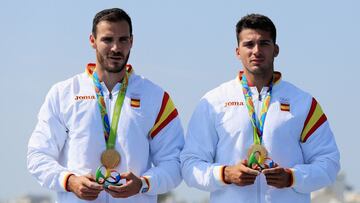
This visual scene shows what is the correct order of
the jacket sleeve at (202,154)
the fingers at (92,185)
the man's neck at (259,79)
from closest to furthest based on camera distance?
the fingers at (92,185), the jacket sleeve at (202,154), the man's neck at (259,79)

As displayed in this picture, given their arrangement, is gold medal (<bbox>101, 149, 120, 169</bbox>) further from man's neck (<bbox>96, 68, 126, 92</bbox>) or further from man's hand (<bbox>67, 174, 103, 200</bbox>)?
man's neck (<bbox>96, 68, 126, 92</bbox>)

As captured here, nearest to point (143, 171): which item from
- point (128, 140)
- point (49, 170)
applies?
point (128, 140)

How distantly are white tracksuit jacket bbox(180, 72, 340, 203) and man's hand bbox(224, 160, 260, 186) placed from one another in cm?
9

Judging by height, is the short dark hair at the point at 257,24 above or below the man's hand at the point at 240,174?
above

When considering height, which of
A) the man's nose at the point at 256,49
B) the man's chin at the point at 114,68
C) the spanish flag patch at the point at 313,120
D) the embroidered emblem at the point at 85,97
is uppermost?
the man's nose at the point at 256,49

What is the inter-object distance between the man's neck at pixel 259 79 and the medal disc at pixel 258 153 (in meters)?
0.66

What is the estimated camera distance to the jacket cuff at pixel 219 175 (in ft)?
29.9

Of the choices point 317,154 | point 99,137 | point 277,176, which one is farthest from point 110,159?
point 317,154

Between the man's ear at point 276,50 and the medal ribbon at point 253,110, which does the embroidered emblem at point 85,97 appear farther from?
the man's ear at point 276,50

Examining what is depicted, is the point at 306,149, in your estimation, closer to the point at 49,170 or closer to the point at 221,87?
the point at 221,87

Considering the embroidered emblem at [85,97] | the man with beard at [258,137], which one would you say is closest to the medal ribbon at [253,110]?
the man with beard at [258,137]

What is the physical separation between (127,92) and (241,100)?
1186mm

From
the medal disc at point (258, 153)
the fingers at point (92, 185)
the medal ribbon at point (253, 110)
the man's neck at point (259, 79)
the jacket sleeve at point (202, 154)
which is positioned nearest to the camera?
the fingers at point (92, 185)

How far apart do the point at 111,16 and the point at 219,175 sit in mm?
1947
